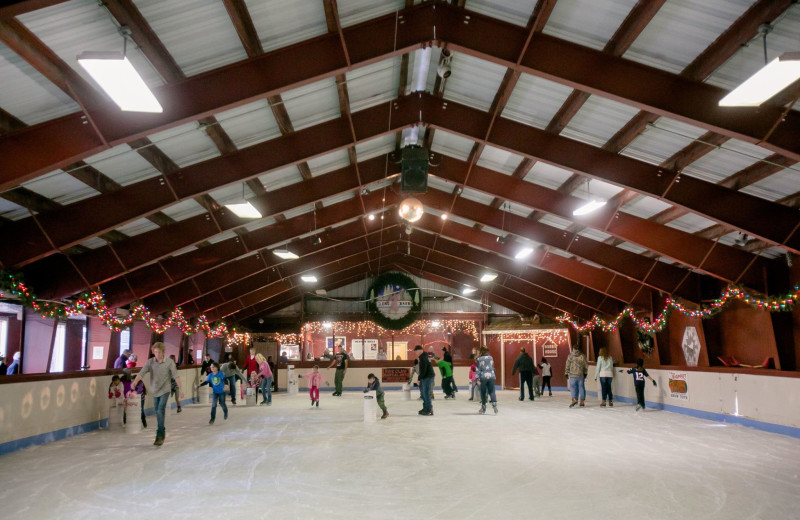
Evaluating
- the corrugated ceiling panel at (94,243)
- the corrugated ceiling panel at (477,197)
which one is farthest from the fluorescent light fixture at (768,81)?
the corrugated ceiling panel at (94,243)

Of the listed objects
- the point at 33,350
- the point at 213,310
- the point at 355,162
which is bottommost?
the point at 33,350

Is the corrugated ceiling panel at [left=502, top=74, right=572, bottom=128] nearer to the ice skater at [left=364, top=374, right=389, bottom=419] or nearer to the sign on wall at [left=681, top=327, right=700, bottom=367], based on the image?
the ice skater at [left=364, top=374, right=389, bottom=419]

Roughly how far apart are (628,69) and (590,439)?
562 centimetres

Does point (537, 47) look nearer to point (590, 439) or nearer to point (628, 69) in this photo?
point (628, 69)

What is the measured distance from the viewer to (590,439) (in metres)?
8.95

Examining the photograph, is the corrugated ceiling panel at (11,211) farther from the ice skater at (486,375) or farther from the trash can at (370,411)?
the ice skater at (486,375)

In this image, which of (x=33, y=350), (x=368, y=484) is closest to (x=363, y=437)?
(x=368, y=484)

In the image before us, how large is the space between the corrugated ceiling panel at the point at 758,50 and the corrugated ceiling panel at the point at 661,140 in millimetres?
1343

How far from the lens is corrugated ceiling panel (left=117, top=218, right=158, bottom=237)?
504 inches

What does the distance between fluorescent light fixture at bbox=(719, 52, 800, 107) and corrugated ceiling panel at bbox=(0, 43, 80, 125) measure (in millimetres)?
7831

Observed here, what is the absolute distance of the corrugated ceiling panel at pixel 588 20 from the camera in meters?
6.99

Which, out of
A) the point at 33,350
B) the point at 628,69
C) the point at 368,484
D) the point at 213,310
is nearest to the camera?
the point at 368,484

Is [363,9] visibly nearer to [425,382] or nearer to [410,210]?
[410,210]

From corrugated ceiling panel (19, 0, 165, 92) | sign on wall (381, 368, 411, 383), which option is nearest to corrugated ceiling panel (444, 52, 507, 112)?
corrugated ceiling panel (19, 0, 165, 92)
